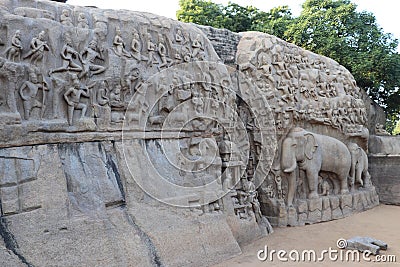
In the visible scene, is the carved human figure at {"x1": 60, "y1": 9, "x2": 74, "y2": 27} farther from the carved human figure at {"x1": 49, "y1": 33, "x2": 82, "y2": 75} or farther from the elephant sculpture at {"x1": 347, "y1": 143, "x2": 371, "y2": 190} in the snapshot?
the elephant sculpture at {"x1": 347, "y1": 143, "x2": 371, "y2": 190}

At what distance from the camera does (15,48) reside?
529cm

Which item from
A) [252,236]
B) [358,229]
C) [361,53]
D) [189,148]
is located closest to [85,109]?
[189,148]

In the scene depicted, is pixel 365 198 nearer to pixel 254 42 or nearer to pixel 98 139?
pixel 254 42

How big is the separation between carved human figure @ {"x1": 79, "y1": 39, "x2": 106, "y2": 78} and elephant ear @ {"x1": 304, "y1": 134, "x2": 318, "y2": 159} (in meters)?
5.18

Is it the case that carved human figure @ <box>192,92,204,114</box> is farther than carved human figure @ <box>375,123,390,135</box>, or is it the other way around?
carved human figure @ <box>375,123,390,135</box>

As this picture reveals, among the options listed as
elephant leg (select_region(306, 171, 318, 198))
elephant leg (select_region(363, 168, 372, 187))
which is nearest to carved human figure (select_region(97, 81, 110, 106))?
elephant leg (select_region(306, 171, 318, 198))

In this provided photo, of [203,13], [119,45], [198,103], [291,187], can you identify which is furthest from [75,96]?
[203,13]

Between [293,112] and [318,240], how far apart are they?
10.1ft

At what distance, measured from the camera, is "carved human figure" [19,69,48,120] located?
5.33m

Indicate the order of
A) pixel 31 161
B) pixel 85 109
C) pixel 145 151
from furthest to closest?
1. pixel 145 151
2. pixel 85 109
3. pixel 31 161

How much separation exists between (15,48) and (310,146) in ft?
21.6

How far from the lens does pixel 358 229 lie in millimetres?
8531

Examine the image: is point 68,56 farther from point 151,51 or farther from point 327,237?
point 327,237

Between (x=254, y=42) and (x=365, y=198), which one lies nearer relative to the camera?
(x=254, y=42)
